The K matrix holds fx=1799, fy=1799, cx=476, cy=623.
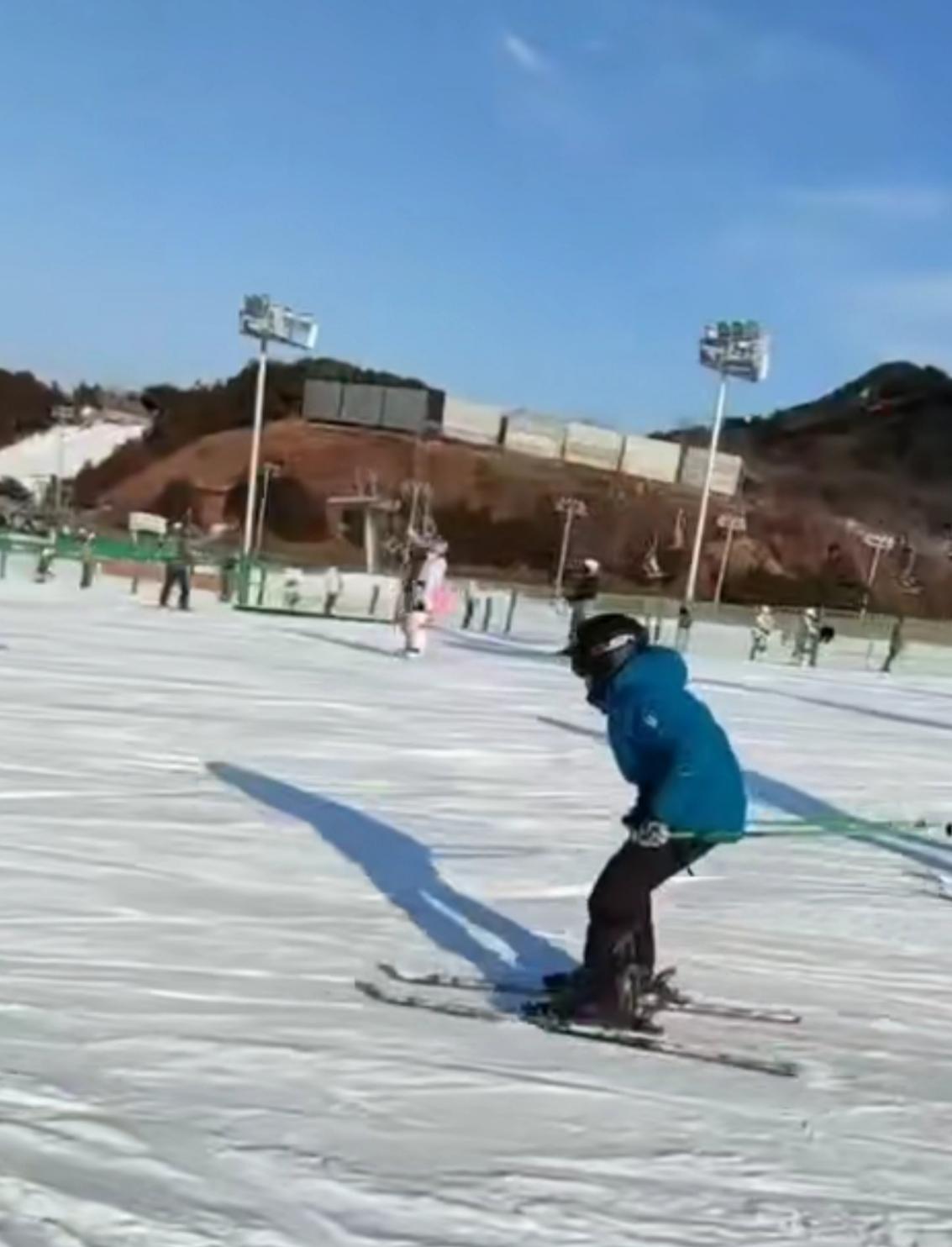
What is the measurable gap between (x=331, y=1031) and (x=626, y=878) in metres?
0.92

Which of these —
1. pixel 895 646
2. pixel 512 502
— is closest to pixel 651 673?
pixel 895 646

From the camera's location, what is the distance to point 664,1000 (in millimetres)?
5484

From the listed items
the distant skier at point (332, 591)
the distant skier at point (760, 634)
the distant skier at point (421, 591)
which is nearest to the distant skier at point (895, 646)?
the distant skier at point (760, 634)

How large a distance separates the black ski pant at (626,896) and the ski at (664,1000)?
1.44ft

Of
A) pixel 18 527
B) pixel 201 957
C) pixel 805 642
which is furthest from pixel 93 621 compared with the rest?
pixel 18 527

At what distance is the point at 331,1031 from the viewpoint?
194 inches

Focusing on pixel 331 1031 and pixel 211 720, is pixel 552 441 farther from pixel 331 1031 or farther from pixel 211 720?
pixel 331 1031

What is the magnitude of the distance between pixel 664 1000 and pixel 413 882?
211 centimetres

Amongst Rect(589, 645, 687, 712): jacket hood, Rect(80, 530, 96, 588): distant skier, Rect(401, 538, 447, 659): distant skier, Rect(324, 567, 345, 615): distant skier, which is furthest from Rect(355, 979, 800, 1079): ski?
Rect(80, 530, 96, 588): distant skier

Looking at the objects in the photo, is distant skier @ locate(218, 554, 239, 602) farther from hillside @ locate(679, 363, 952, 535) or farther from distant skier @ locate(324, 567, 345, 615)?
hillside @ locate(679, 363, 952, 535)

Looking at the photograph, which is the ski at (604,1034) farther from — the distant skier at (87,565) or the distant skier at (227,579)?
the distant skier at (87,565)

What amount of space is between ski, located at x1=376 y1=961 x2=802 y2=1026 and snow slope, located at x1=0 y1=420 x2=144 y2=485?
107586 mm

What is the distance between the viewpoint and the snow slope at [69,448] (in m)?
112

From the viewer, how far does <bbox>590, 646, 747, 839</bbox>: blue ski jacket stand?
16.2ft
